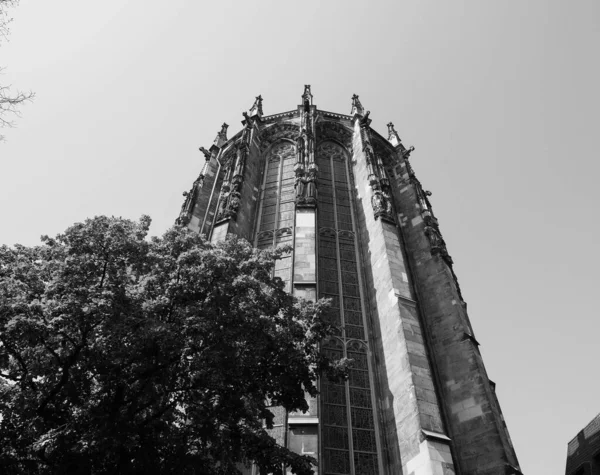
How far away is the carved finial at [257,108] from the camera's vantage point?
2624cm

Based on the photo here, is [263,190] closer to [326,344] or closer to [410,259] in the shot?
[410,259]

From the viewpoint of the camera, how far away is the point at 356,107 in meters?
27.1

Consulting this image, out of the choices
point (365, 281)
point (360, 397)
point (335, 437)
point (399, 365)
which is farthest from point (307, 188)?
point (335, 437)

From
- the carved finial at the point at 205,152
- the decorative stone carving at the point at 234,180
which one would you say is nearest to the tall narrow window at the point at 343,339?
the decorative stone carving at the point at 234,180

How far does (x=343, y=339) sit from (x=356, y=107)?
1603 centimetres

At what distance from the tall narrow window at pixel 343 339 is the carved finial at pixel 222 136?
6.04 metres

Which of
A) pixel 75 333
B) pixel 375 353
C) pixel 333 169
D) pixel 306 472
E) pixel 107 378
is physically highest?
pixel 333 169

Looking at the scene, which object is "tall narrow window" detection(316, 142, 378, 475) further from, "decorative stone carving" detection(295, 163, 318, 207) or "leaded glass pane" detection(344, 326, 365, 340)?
"decorative stone carving" detection(295, 163, 318, 207)

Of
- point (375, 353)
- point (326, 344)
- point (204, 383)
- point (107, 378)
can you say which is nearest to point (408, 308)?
point (375, 353)

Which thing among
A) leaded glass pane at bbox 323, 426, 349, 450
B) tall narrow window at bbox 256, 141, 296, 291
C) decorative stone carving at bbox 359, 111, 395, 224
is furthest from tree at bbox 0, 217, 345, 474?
decorative stone carving at bbox 359, 111, 395, 224

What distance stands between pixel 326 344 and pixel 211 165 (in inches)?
484

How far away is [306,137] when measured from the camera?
2283 cm

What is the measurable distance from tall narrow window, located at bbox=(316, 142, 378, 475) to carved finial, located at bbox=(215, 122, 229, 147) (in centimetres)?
604

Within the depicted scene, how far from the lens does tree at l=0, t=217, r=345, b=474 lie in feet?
22.8
